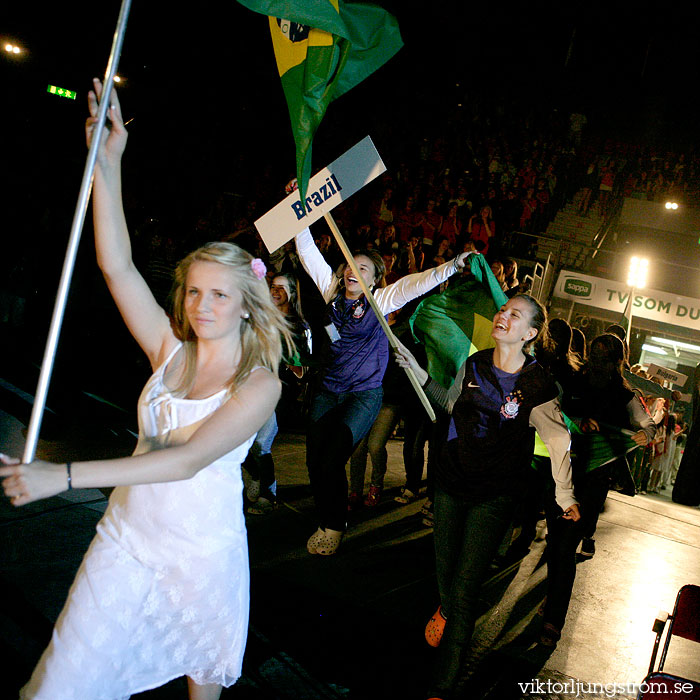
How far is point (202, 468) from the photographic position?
209cm

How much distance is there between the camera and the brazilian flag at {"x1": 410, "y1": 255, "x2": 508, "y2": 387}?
542 cm

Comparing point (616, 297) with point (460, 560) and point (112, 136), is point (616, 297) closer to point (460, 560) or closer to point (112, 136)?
point (460, 560)

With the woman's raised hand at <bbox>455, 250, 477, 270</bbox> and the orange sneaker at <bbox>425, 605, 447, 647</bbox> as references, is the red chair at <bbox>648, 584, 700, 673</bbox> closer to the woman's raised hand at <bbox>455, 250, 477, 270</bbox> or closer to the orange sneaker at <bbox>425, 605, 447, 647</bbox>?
the orange sneaker at <bbox>425, 605, 447, 647</bbox>

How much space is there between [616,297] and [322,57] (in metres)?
10.6

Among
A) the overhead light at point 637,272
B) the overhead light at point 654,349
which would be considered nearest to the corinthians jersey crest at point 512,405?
the overhead light at point 637,272

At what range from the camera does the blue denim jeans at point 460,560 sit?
10.5 feet

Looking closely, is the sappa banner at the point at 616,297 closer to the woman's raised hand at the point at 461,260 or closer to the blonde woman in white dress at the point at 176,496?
the woman's raised hand at the point at 461,260

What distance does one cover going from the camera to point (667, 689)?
8.33 ft

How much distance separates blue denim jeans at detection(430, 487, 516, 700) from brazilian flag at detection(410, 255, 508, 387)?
7.11ft

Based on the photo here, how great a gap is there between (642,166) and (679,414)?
35.1ft

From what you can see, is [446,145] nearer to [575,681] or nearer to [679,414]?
[679,414]

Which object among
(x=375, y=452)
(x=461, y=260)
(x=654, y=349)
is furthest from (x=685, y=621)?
(x=654, y=349)

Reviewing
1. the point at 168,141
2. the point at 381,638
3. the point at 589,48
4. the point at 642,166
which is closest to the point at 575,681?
the point at 381,638

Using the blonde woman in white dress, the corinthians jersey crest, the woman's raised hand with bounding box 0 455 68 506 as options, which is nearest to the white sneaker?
the corinthians jersey crest
